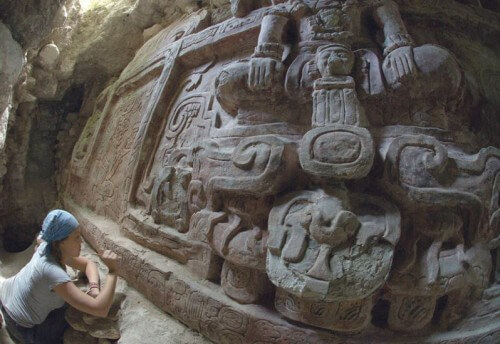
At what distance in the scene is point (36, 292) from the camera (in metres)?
2.10

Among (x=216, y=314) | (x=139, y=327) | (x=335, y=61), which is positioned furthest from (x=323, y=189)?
(x=139, y=327)

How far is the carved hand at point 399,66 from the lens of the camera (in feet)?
6.85

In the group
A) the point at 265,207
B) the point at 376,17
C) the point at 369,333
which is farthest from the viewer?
the point at 376,17

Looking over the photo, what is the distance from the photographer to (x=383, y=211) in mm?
1861

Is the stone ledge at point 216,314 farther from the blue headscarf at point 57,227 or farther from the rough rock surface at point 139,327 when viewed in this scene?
the blue headscarf at point 57,227

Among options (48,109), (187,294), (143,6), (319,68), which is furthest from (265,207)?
(48,109)

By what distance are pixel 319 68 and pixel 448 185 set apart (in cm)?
89

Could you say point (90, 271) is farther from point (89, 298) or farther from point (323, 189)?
point (323, 189)

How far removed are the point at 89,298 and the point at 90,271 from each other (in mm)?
386

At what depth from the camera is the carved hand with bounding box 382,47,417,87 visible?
2088 millimetres

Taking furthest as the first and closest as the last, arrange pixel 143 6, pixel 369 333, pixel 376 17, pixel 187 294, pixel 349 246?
pixel 143 6, pixel 376 17, pixel 187 294, pixel 369 333, pixel 349 246

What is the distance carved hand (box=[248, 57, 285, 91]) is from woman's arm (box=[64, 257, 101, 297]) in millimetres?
1431

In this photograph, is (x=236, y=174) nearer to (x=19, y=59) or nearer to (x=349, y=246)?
(x=349, y=246)

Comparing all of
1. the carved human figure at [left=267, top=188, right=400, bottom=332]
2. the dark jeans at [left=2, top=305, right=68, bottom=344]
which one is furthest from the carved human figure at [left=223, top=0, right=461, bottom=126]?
the dark jeans at [left=2, top=305, right=68, bottom=344]
